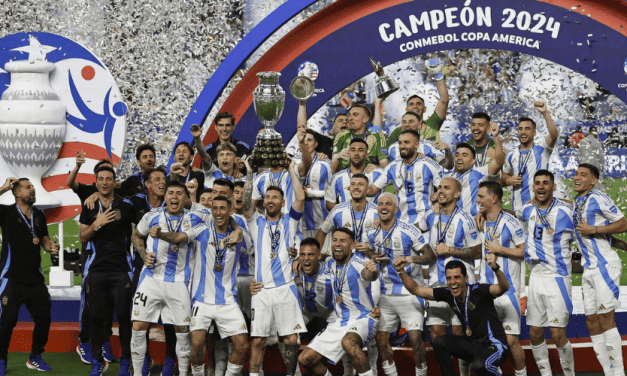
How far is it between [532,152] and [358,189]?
6.07ft

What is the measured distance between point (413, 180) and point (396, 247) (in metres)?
1.03

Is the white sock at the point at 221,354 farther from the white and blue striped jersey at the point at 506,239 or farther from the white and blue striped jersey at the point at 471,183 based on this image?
the white and blue striped jersey at the point at 471,183

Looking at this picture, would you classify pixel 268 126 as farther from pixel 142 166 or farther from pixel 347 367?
pixel 347 367

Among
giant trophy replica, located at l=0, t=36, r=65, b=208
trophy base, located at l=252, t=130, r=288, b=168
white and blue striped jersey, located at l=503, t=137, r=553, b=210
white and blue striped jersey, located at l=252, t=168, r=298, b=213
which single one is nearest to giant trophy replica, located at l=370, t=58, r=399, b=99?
white and blue striped jersey, located at l=503, t=137, r=553, b=210

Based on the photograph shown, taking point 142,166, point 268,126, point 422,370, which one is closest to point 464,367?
point 422,370

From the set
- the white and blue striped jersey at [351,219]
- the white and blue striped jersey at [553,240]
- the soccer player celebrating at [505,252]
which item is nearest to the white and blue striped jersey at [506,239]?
the soccer player celebrating at [505,252]

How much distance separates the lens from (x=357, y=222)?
23.4 feet

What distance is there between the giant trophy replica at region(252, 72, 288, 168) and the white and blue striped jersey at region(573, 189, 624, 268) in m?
2.22

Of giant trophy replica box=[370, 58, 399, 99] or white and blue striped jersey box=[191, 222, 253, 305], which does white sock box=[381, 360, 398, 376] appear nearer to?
white and blue striped jersey box=[191, 222, 253, 305]

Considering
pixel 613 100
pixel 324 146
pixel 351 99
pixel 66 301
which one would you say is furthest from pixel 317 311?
pixel 613 100

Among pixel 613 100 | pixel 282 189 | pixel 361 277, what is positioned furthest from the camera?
pixel 613 100

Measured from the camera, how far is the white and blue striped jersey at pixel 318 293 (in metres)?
7.08

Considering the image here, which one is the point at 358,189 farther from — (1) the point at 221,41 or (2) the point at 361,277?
(1) the point at 221,41

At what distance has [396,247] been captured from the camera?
695 centimetres
